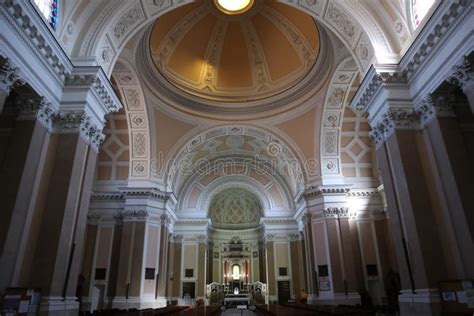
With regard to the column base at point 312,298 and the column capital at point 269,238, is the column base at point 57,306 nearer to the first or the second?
the column base at point 312,298

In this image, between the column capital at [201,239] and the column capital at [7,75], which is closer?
the column capital at [7,75]

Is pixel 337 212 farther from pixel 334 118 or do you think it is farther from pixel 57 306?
pixel 57 306

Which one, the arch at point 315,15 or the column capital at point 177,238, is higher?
the arch at point 315,15

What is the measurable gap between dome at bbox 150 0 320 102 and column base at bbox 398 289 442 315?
11.2 meters

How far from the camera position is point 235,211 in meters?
29.1

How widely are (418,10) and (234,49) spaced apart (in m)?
10.8

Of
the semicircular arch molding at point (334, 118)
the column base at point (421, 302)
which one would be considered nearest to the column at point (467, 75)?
the column base at point (421, 302)

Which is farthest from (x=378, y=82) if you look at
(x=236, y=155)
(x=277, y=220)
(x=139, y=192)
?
(x=277, y=220)

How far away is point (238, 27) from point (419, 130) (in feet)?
38.8

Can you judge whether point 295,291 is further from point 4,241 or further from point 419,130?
point 4,241

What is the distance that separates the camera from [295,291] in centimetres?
2189

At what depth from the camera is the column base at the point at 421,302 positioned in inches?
277

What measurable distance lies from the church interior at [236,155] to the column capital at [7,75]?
Answer: 0.04 metres

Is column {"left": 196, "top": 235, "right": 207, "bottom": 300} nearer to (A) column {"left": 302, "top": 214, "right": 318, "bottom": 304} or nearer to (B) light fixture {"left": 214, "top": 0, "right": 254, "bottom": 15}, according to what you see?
(A) column {"left": 302, "top": 214, "right": 318, "bottom": 304}
